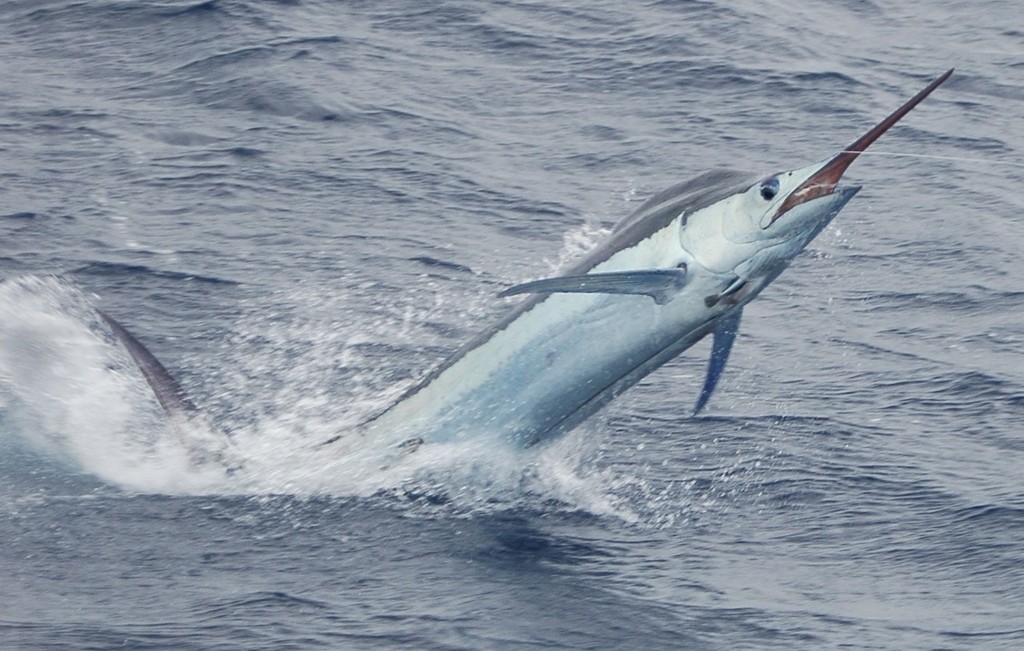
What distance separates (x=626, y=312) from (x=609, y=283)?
37 centimetres

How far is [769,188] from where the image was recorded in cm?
535

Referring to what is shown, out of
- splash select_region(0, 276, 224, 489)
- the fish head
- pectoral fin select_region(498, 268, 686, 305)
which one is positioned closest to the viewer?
the fish head

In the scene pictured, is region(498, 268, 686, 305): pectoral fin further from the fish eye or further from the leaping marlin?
the fish eye

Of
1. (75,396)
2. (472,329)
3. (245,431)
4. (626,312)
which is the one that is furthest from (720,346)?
(75,396)

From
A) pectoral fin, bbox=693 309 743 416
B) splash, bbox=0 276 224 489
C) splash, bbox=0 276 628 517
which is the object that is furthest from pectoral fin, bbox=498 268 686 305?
splash, bbox=0 276 224 489

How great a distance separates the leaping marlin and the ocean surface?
0.24 meters

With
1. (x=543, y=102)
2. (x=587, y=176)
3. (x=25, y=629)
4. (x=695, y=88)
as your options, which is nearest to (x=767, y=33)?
(x=695, y=88)

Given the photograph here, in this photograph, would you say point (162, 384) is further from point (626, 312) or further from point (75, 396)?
point (626, 312)

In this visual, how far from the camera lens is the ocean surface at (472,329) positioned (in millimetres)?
5828

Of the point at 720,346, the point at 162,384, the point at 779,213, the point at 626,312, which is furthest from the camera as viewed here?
the point at 162,384

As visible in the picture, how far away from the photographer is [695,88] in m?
12.7

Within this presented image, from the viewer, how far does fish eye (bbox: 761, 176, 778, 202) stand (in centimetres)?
534

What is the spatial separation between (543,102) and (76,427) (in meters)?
5.92

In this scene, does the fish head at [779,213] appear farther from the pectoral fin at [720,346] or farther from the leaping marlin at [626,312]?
the pectoral fin at [720,346]
